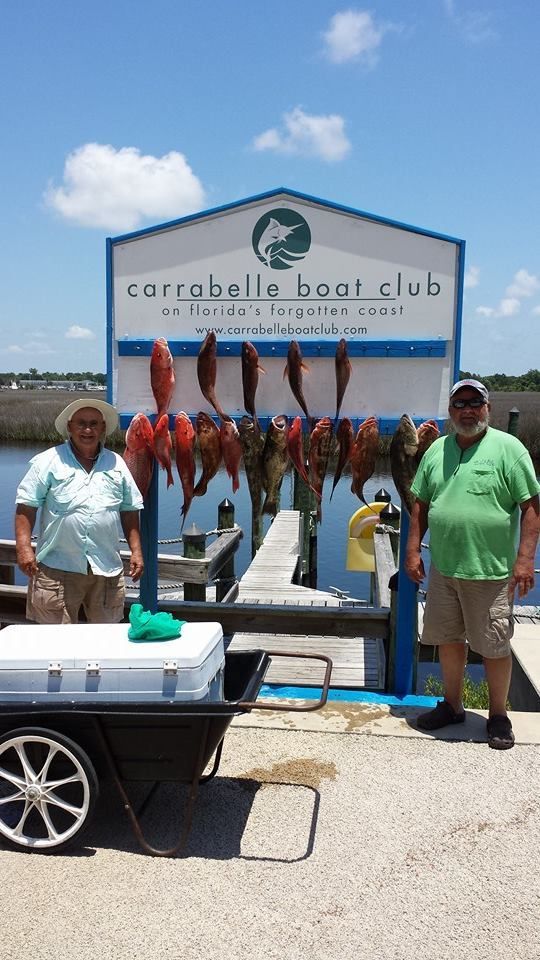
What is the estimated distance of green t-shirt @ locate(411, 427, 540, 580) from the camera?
168 inches

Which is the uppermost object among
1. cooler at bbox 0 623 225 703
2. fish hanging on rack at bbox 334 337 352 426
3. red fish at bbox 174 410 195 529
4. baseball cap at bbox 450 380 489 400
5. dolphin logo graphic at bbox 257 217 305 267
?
dolphin logo graphic at bbox 257 217 305 267

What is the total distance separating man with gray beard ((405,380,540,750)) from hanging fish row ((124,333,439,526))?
2.83 feet

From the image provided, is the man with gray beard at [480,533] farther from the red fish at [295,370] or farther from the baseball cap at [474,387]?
the red fish at [295,370]

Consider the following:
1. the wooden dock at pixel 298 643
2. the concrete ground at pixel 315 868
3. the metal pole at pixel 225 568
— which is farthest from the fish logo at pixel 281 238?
the metal pole at pixel 225 568

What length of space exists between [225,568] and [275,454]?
572cm

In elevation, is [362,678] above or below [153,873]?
below

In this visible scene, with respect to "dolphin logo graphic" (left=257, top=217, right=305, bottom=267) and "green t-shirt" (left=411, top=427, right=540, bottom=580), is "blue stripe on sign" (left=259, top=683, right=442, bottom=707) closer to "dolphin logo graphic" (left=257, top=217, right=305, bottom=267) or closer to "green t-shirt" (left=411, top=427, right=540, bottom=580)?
"green t-shirt" (left=411, top=427, right=540, bottom=580)

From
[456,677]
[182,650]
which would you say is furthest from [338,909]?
[456,677]

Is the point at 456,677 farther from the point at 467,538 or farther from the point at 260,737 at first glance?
the point at 260,737

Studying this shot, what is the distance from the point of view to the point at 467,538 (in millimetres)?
4316

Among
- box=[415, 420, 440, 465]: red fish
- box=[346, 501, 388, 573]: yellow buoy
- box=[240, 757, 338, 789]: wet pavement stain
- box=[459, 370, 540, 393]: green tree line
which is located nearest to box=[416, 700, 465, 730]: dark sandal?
box=[240, 757, 338, 789]: wet pavement stain

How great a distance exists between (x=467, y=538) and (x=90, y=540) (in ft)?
6.76

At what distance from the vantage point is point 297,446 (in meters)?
5.40

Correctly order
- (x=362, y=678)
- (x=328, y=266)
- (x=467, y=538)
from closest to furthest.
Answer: (x=467, y=538), (x=328, y=266), (x=362, y=678)
